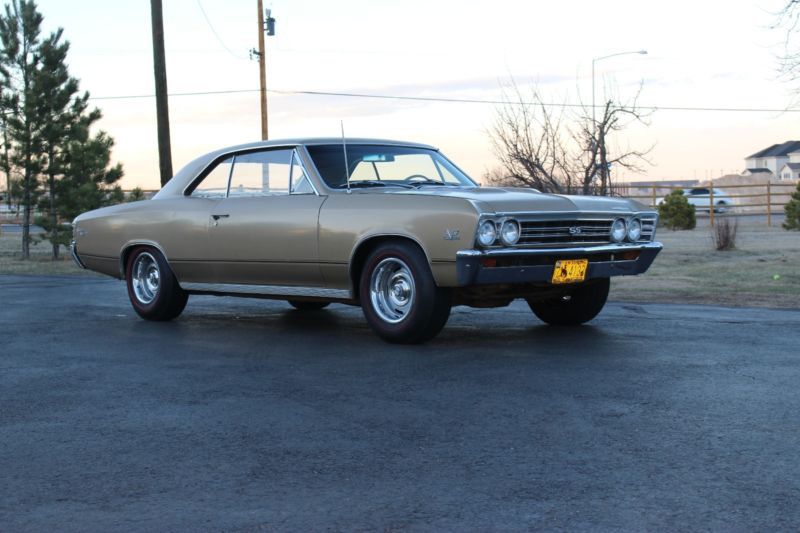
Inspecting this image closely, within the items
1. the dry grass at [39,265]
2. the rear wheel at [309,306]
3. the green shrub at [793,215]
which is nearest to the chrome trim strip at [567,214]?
the rear wheel at [309,306]

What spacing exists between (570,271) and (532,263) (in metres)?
0.37

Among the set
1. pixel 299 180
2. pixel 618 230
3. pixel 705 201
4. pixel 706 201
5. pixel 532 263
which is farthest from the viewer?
pixel 706 201

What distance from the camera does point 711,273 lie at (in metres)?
15.9

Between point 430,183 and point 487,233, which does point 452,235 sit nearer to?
point 487,233

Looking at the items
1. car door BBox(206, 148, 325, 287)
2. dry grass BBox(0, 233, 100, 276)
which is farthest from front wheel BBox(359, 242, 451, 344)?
dry grass BBox(0, 233, 100, 276)

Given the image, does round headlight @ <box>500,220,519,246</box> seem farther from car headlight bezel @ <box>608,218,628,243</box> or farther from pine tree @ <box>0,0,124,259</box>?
pine tree @ <box>0,0,124,259</box>

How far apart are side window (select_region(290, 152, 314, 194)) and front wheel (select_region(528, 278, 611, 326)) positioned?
1987 millimetres

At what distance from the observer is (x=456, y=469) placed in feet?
13.9

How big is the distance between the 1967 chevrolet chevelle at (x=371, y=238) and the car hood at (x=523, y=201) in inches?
0.6

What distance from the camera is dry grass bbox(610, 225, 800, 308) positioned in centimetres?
1191

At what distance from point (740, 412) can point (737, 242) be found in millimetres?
20687

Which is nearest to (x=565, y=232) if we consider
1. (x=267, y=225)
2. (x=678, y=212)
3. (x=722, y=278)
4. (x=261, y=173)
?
(x=267, y=225)

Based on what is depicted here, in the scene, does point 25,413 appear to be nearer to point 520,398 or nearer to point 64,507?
point 64,507

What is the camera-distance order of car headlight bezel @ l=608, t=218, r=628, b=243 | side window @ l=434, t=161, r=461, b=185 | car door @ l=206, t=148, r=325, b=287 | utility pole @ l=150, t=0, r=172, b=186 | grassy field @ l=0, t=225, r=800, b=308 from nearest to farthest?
car headlight bezel @ l=608, t=218, r=628, b=243
car door @ l=206, t=148, r=325, b=287
side window @ l=434, t=161, r=461, b=185
grassy field @ l=0, t=225, r=800, b=308
utility pole @ l=150, t=0, r=172, b=186
